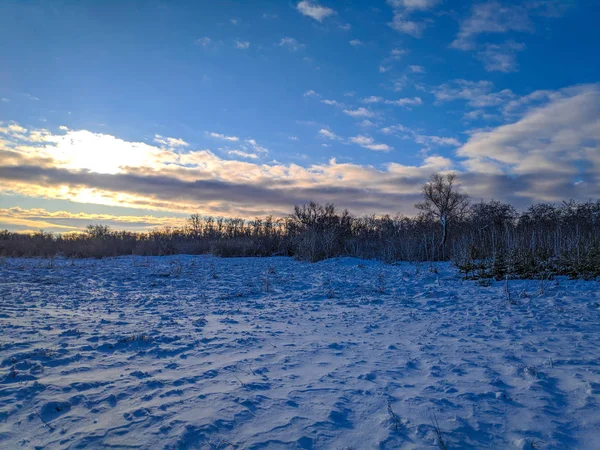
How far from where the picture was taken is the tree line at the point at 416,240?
12367mm

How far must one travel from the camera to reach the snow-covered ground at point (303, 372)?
A: 10.7ft

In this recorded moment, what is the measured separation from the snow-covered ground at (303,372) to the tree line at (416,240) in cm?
267

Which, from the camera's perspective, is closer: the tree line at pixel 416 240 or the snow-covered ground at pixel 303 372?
the snow-covered ground at pixel 303 372

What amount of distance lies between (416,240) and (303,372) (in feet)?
61.2

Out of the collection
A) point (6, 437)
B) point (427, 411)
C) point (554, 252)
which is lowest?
point (6, 437)

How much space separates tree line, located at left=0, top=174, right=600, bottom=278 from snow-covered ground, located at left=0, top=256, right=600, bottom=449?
2.67 m

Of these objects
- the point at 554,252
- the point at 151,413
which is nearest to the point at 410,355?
the point at 151,413

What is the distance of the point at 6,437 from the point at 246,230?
3655 centimetres

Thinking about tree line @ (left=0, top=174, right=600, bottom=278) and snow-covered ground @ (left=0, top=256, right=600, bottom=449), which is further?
tree line @ (left=0, top=174, right=600, bottom=278)

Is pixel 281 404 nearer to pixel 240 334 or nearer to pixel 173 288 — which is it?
pixel 240 334

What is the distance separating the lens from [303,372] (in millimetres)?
4754

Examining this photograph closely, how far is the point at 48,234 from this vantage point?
35500mm

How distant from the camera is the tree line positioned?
1237 centimetres

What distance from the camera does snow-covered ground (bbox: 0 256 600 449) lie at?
10.7ft
